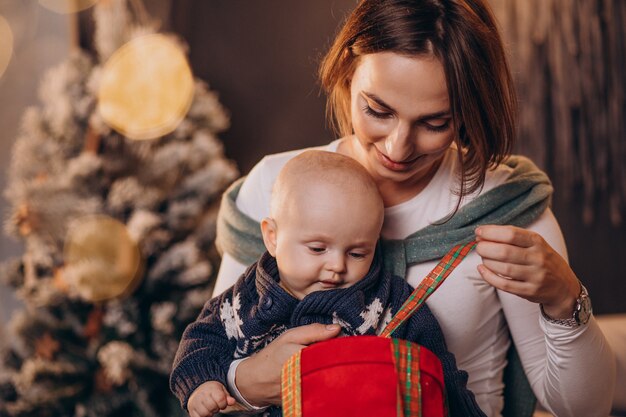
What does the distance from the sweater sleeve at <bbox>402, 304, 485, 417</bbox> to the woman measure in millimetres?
135

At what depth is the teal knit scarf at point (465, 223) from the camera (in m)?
1.50

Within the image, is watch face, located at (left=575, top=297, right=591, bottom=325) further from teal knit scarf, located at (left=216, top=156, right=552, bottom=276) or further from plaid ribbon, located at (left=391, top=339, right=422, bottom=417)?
plaid ribbon, located at (left=391, top=339, right=422, bottom=417)

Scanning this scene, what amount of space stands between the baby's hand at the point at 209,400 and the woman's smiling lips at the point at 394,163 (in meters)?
0.51

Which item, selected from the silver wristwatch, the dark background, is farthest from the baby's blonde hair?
the dark background

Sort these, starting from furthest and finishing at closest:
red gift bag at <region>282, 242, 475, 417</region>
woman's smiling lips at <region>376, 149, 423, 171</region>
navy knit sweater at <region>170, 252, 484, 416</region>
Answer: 1. woman's smiling lips at <region>376, 149, 423, 171</region>
2. navy knit sweater at <region>170, 252, 484, 416</region>
3. red gift bag at <region>282, 242, 475, 417</region>

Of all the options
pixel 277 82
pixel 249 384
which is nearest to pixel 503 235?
pixel 249 384

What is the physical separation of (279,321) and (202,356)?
155 millimetres

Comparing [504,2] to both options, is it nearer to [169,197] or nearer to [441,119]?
[169,197]

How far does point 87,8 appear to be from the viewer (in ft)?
9.55

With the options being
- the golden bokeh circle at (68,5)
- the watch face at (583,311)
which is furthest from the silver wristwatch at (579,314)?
the golden bokeh circle at (68,5)

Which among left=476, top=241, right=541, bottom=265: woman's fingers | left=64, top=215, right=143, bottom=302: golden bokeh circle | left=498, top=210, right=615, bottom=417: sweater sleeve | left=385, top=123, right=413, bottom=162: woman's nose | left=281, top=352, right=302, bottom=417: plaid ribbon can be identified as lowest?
left=64, top=215, right=143, bottom=302: golden bokeh circle

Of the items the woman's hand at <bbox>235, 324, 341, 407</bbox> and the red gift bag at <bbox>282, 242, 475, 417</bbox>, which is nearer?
the red gift bag at <bbox>282, 242, 475, 417</bbox>

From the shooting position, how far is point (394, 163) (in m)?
1.38

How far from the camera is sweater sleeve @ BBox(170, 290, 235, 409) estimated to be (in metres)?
1.30
